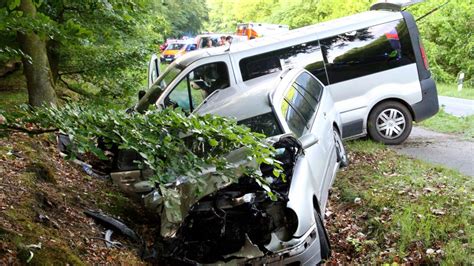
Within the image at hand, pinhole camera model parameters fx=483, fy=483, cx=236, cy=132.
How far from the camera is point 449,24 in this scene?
1217 inches

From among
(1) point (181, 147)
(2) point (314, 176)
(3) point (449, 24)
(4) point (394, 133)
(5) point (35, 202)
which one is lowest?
(3) point (449, 24)

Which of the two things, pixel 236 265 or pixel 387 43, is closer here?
pixel 236 265

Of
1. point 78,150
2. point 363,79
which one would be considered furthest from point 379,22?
point 78,150

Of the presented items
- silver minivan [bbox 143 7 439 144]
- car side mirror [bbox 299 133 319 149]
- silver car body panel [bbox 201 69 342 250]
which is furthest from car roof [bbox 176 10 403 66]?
car side mirror [bbox 299 133 319 149]

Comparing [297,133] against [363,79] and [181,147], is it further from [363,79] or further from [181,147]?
[363,79]

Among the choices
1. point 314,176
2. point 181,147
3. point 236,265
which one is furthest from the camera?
point 314,176

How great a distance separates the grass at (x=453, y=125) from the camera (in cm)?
986

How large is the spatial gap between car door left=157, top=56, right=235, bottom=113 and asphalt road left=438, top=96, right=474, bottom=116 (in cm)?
827

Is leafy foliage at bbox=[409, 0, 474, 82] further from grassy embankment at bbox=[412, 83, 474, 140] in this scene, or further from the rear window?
the rear window

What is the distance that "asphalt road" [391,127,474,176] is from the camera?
24.7 ft

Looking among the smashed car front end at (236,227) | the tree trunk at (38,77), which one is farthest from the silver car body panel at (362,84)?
the smashed car front end at (236,227)

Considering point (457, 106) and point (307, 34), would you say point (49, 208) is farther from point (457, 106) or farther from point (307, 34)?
point (457, 106)

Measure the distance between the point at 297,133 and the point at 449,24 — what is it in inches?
1153

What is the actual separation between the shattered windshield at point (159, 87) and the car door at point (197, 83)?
193mm
